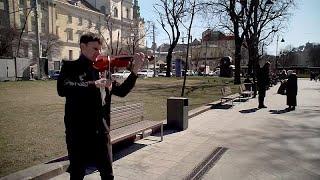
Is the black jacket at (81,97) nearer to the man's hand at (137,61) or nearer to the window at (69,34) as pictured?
the man's hand at (137,61)

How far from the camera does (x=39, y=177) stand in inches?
211

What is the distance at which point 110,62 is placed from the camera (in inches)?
145

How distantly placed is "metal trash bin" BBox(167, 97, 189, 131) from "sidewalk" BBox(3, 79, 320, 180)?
1.04 ft

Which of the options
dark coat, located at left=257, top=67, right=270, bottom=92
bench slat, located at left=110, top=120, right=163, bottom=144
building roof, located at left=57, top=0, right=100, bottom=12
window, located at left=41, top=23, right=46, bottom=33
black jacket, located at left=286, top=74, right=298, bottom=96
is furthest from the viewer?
building roof, located at left=57, top=0, right=100, bottom=12

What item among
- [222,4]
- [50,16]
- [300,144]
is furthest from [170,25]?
[300,144]

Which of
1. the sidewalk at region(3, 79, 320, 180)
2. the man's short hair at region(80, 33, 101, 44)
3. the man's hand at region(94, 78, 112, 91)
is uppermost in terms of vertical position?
the man's short hair at region(80, 33, 101, 44)

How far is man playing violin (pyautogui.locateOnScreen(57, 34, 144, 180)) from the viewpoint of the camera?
3680 millimetres

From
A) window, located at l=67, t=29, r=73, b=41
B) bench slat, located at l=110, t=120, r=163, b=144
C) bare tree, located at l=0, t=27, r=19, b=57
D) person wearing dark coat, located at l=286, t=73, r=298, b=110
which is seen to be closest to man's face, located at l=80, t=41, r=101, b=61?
bench slat, located at l=110, t=120, r=163, b=144

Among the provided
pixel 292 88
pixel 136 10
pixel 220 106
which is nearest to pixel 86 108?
pixel 220 106

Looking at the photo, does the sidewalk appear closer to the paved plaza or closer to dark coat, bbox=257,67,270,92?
the paved plaza

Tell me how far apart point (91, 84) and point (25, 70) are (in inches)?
1372

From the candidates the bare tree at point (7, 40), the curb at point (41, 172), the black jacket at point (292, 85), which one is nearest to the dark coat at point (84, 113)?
the curb at point (41, 172)

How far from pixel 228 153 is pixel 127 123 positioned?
7.63ft

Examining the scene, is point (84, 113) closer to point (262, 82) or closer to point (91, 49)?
point (91, 49)
